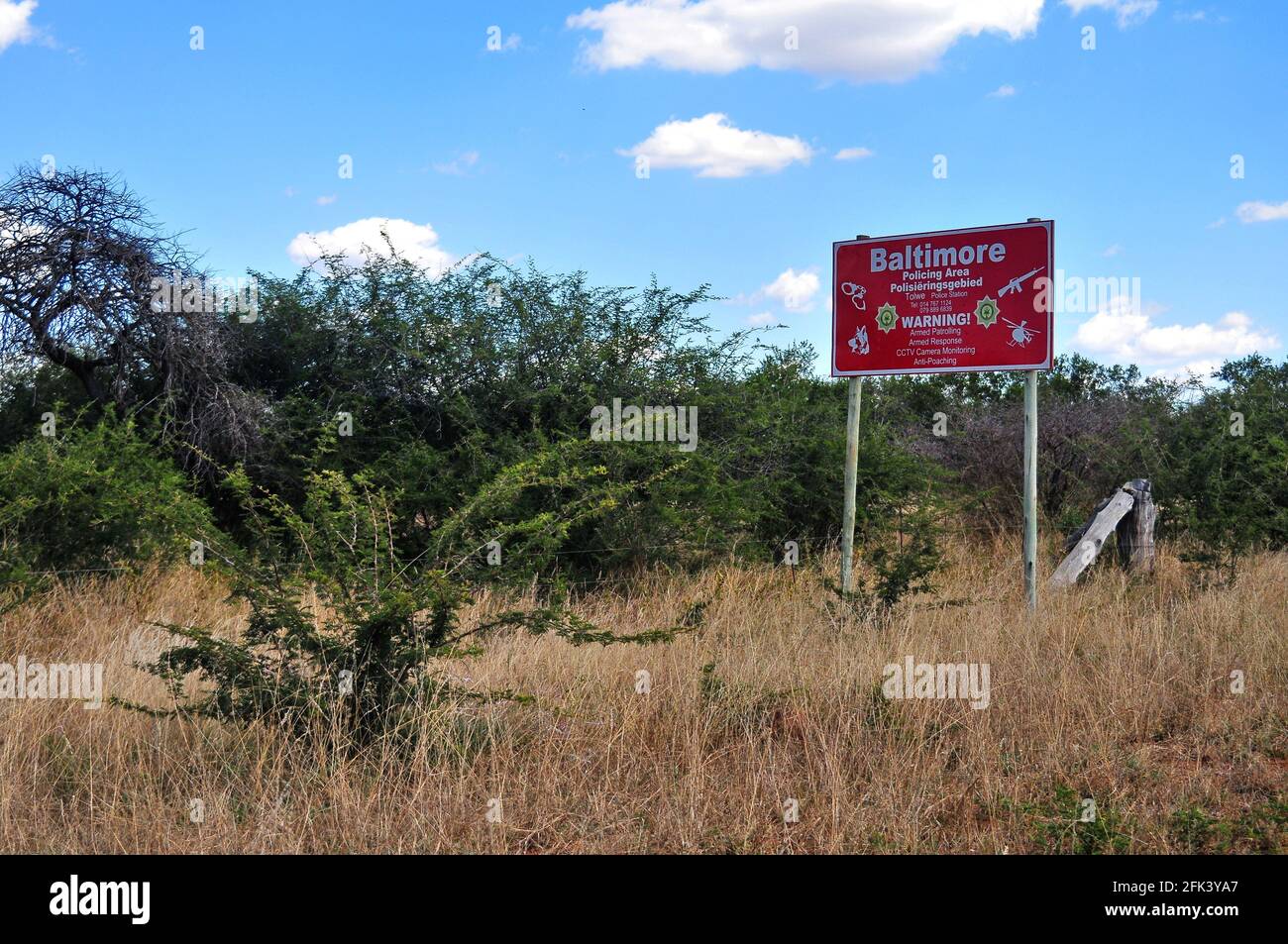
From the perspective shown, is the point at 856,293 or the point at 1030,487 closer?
the point at 1030,487

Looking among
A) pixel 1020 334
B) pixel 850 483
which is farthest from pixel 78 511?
pixel 1020 334

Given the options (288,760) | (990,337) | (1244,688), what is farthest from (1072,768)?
(990,337)

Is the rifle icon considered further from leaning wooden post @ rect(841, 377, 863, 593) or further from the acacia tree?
the acacia tree

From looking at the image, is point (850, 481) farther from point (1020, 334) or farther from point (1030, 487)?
point (1020, 334)

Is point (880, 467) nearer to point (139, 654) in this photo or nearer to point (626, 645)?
point (626, 645)

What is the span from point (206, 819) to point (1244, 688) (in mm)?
5901

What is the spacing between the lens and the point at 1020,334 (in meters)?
9.59

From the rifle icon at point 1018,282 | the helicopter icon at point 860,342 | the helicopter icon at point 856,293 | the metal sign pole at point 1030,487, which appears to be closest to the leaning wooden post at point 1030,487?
the metal sign pole at point 1030,487

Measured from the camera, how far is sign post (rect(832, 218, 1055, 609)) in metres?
9.57

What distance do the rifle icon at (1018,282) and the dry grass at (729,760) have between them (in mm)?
3261

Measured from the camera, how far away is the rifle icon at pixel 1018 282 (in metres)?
9.54

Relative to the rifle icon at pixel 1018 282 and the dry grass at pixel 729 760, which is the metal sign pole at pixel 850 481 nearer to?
the rifle icon at pixel 1018 282

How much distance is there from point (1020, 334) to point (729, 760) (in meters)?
5.70

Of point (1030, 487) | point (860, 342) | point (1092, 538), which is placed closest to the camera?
point (1030, 487)
